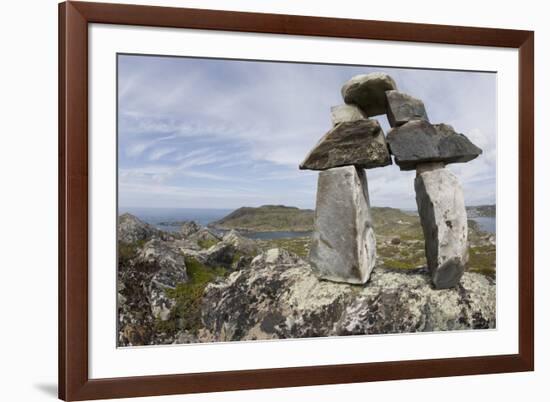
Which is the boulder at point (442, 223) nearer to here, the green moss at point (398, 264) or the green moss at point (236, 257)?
the green moss at point (398, 264)

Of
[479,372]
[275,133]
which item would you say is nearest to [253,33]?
[275,133]

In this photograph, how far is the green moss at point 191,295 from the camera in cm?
430

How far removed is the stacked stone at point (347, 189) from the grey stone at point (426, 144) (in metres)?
0.15

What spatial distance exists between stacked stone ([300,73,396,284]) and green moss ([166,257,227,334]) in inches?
28.6

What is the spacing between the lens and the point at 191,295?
14.2 ft

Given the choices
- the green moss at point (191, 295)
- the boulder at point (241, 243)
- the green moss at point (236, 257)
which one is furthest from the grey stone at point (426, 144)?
the green moss at point (191, 295)

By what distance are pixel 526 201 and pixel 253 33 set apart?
209 cm

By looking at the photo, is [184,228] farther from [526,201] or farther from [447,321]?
[526,201]

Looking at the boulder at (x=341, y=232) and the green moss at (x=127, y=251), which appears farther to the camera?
the boulder at (x=341, y=232)

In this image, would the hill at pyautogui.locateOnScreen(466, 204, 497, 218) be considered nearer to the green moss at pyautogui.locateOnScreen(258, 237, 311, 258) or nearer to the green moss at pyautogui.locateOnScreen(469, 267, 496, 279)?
the green moss at pyautogui.locateOnScreen(469, 267, 496, 279)

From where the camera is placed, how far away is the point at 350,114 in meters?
4.69

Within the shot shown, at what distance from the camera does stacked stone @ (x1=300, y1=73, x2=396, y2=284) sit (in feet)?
15.2

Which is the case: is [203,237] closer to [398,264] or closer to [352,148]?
[352,148]

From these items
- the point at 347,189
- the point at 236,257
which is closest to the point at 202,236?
the point at 236,257
